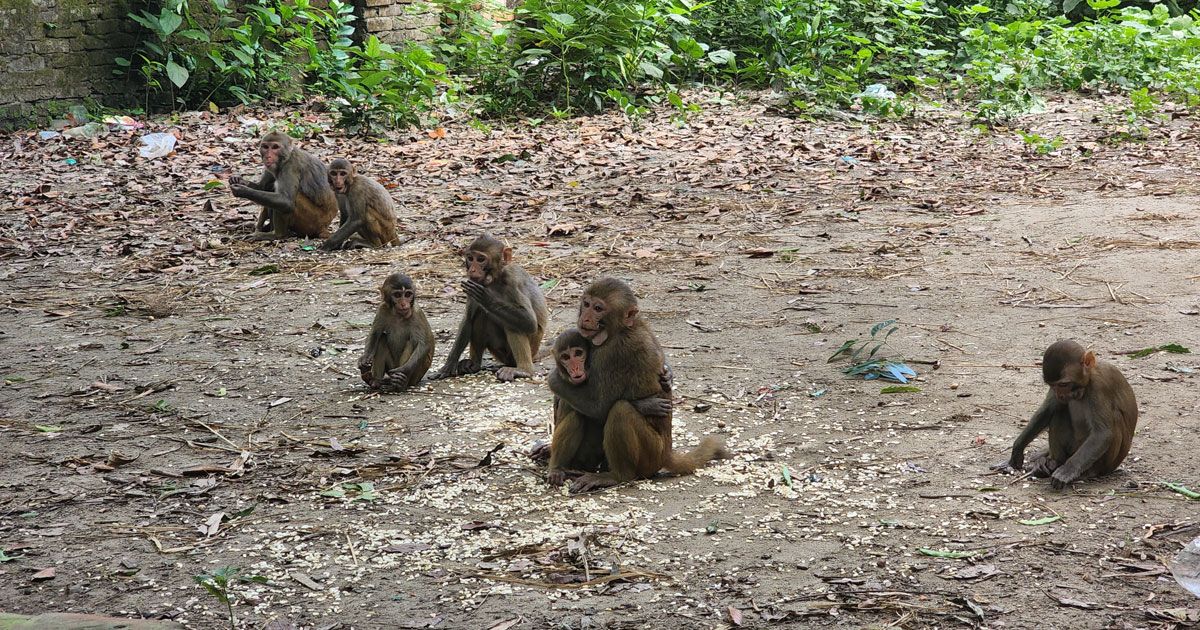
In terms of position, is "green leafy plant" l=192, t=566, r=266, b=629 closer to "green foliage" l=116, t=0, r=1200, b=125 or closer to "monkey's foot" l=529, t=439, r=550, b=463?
"monkey's foot" l=529, t=439, r=550, b=463

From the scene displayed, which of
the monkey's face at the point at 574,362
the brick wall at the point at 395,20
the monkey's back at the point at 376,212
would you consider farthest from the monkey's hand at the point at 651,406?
the brick wall at the point at 395,20

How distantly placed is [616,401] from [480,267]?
2.19m

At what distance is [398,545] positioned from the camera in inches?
200

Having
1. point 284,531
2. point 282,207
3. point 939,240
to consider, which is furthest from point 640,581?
point 282,207

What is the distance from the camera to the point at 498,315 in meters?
7.51

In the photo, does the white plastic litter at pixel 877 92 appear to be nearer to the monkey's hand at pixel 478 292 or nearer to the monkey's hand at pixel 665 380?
the monkey's hand at pixel 478 292

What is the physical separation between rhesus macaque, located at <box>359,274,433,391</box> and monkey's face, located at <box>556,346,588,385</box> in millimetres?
1903

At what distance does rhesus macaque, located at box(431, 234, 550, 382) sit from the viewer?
24.6 feet

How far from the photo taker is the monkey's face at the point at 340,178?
10688mm

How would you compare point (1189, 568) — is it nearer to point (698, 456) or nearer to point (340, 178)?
point (698, 456)

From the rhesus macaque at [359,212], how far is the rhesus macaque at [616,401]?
18.5 feet

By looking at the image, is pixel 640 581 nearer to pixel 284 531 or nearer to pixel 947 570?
pixel 947 570

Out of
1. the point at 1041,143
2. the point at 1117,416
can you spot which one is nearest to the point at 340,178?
the point at 1117,416

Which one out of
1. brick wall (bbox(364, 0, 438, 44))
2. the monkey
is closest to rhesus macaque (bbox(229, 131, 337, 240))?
the monkey
